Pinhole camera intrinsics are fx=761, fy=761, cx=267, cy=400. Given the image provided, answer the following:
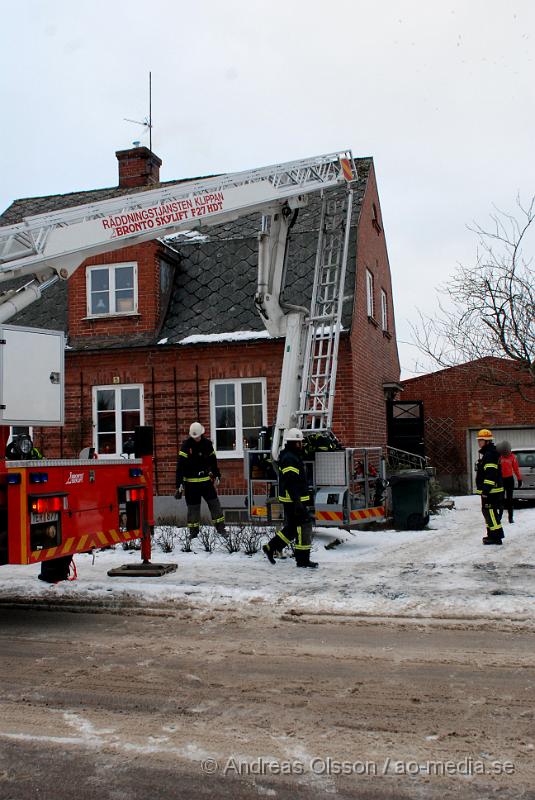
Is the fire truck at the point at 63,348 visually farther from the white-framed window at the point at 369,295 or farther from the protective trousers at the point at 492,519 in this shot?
the white-framed window at the point at 369,295

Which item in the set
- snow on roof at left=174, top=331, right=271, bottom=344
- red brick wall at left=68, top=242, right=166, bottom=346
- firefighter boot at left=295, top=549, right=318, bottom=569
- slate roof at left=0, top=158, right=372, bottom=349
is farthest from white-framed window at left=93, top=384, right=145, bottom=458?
firefighter boot at left=295, top=549, right=318, bottom=569

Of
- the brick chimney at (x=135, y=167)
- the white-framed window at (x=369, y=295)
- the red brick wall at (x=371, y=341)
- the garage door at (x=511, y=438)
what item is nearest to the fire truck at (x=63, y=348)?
the red brick wall at (x=371, y=341)

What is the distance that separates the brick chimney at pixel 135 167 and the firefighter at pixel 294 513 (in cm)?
1329

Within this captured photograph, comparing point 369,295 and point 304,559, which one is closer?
point 304,559

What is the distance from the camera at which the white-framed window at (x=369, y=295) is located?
1746 centimetres

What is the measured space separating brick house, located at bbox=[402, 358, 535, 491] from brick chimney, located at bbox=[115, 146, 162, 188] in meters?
11.9

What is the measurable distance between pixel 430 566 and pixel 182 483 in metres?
4.01

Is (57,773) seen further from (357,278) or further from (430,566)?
(357,278)

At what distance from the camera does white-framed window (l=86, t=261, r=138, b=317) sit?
16.7 m

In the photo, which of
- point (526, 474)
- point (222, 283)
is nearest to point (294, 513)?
point (222, 283)

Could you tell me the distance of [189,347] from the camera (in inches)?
623

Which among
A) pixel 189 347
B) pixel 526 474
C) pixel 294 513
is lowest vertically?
pixel 294 513

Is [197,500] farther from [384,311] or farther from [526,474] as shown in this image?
[384,311]

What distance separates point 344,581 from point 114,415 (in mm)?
8974
